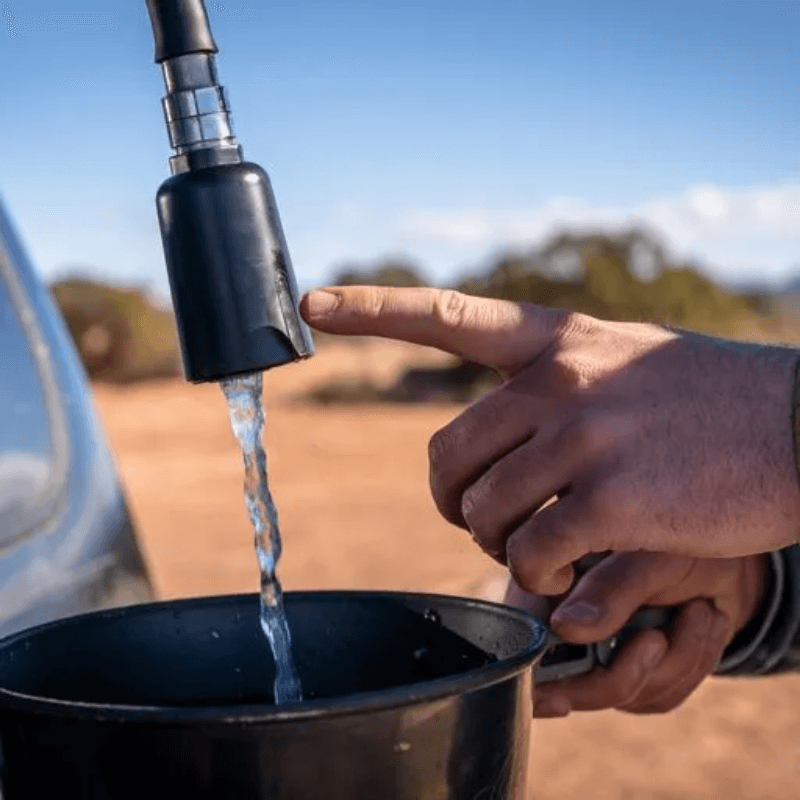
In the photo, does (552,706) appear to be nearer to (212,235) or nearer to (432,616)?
(432,616)

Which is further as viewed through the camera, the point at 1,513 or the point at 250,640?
the point at 1,513

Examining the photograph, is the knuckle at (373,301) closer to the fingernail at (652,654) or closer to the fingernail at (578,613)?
the fingernail at (578,613)

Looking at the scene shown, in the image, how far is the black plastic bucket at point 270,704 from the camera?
1011 mm

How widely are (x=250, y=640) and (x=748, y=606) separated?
83 cm

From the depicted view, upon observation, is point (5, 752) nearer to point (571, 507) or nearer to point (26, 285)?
point (571, 507)

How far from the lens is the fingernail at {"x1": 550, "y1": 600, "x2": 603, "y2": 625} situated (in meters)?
1.57

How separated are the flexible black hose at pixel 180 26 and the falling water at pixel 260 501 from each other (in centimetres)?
24

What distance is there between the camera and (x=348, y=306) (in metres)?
1.42

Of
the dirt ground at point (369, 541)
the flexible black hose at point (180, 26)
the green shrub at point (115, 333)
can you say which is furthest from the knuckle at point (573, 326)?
the green shrub at point (115, 333)

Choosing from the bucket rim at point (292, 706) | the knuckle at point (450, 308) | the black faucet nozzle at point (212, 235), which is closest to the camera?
the bucket rim at point (292, 706)

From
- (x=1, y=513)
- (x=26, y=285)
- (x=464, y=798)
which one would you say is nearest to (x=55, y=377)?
(x=26, y=285)

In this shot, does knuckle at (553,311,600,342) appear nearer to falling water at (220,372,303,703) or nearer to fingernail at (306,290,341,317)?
fingernail at (306,290,341,317)

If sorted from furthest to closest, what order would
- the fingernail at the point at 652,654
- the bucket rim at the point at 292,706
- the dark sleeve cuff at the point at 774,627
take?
the dark sleeve cuff at the point at 774,627
the fingernail at the point at 652,654
the bucket rim at the point at 292,706

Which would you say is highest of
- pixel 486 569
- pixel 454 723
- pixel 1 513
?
pixel 1 513
